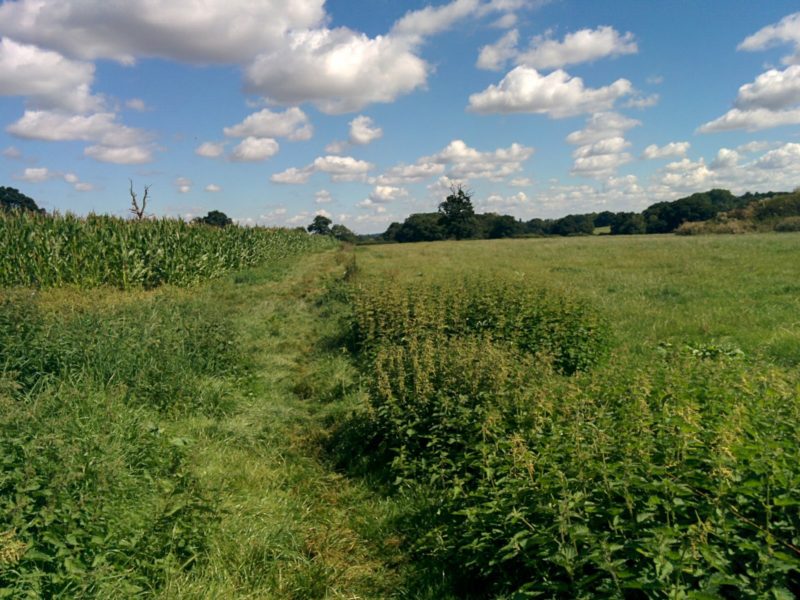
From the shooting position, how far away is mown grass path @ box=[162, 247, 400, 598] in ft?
12.3

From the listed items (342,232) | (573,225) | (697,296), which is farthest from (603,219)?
(697,296)

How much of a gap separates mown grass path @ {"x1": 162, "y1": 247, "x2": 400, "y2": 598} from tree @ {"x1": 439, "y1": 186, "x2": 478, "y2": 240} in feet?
270

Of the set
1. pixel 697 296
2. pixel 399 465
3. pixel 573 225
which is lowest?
pixel 399 465

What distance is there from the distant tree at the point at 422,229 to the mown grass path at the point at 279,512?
272ft

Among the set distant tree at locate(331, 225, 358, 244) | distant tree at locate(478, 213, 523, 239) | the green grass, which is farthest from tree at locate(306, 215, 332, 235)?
the green grass

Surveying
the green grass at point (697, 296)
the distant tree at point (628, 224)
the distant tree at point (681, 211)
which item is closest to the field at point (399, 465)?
the green grass at point (697, 296)

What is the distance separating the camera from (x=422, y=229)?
92000 mm

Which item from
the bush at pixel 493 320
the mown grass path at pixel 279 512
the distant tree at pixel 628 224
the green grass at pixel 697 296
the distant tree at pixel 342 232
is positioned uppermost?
the distant tree at pixel 342 232

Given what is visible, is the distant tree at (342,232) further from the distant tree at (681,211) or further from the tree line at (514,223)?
the distant tree at (681,211)

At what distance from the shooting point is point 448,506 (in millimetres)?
4273

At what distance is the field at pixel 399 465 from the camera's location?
2891 mm

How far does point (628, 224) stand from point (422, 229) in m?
32.9

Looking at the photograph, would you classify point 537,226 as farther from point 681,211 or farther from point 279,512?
point 279,512

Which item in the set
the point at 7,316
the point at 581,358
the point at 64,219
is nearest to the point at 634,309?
the point at 581,358
